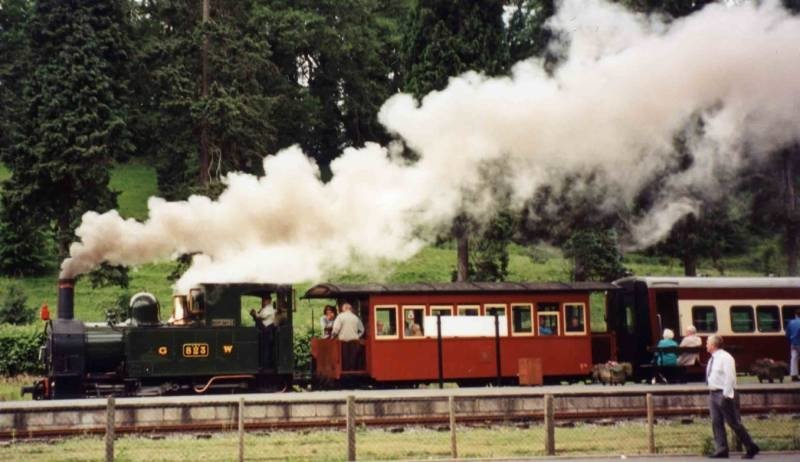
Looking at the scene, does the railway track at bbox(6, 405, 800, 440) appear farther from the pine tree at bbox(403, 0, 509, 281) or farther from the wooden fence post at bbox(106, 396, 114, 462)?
the pine tree at bbox(403, 0, 509, 281)

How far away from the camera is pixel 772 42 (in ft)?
86.5

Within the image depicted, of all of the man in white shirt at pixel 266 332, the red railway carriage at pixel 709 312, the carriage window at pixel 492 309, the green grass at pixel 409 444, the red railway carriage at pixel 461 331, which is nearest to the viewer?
the green grass at pixel 409 444

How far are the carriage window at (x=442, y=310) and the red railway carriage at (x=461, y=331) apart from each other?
0.03m

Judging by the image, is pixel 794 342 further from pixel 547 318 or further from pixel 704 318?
pixel 547 318

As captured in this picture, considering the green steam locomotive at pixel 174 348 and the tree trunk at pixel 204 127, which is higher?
the tree trunk at pixel 204 127

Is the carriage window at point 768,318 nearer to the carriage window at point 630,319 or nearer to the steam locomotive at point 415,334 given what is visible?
the steam locomotive at point 415,334

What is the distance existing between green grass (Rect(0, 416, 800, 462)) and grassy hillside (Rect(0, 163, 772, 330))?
2138cm

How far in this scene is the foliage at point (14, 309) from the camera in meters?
39.3

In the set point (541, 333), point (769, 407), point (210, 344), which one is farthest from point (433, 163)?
point (769, 407)

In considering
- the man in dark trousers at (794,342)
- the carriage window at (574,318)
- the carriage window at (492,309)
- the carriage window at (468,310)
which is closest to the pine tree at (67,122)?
the carriage window at (468,310)

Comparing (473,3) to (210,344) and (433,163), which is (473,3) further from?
(210,344)

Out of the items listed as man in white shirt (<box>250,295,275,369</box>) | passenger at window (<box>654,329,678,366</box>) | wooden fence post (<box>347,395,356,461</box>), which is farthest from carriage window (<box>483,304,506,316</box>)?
wooden fence post (<box>347,395,356,461</box>)

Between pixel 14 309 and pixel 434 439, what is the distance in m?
24.8

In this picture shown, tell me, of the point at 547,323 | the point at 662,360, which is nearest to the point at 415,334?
the point at 547,323
